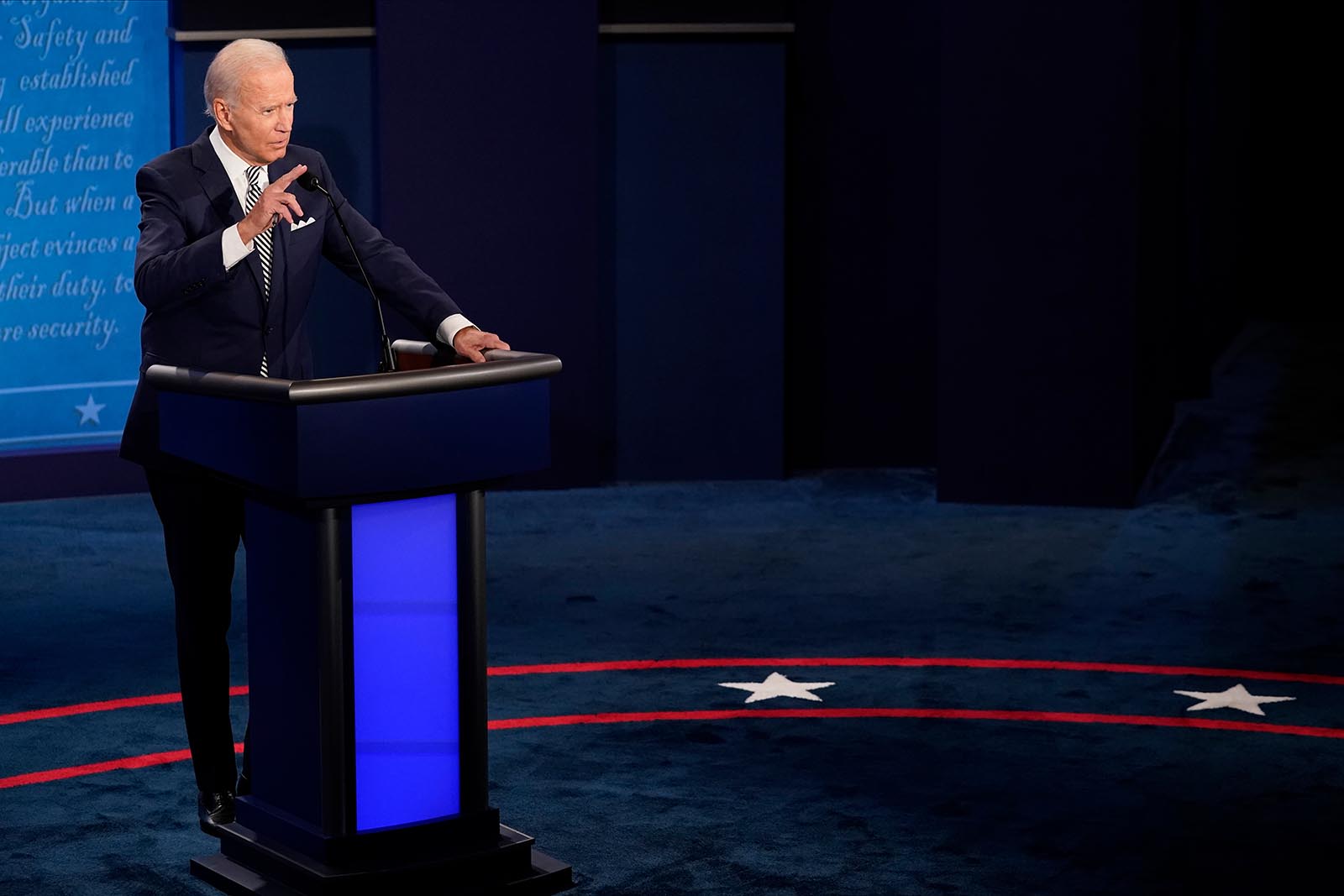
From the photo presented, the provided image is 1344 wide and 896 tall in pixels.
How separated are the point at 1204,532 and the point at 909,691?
272 centimetres

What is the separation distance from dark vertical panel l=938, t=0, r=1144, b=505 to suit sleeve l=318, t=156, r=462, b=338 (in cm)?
444

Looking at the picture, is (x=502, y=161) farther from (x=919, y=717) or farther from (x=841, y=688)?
(x=919, y=717)

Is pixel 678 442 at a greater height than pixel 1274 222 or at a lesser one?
lesser

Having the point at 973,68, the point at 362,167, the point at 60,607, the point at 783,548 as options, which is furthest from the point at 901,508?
the point at 60,607

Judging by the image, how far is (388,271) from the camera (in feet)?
14.7

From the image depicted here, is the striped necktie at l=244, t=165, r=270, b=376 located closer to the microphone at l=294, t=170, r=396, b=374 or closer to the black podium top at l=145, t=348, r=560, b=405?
the microphone at l=294, t=170, r=396, b=374

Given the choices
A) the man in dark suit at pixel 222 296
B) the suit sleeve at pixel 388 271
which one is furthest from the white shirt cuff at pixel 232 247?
the suit sleeve at pixel 388 271

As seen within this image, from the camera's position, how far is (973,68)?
846 cm

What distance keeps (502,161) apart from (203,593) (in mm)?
4664

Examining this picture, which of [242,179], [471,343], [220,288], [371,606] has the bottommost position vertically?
[371,606]

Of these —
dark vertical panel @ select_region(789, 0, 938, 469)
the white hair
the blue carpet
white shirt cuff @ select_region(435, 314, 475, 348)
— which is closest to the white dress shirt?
white shirt cuff @ select_region(435, 314, 475, 348)

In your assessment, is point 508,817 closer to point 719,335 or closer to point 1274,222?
point 719,335

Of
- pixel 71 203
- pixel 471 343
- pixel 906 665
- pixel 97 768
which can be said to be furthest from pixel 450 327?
pixel 71 203

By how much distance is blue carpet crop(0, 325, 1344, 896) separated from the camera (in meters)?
4.54
